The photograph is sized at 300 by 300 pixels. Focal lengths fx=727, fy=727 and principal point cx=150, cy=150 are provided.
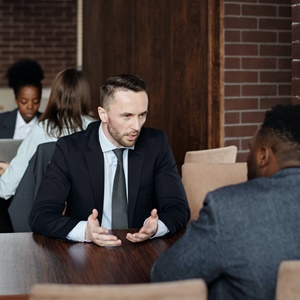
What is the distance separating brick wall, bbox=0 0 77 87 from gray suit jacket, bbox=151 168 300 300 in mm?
6929

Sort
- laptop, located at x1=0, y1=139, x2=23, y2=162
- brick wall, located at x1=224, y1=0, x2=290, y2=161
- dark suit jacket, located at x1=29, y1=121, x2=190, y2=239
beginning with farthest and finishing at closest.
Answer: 1. brick wall, located at x1=224, y1=0, x2=290, y2=161
2. laptop, located at x1=0, y1=139, x2=23, y2=162
3. dark suit jacket, located at x1=29, y1=121, x2=190, y2=239

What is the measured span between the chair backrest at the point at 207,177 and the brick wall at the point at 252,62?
52.1 inches

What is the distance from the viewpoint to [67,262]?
2.25 meters

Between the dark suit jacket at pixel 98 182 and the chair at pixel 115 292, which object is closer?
the chair at pixel 115 292

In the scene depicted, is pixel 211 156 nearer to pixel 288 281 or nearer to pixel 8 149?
pixel 8 149

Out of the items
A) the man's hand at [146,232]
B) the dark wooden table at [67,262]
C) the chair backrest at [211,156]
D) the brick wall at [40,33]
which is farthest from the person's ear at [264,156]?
the brick wall at [40,33]

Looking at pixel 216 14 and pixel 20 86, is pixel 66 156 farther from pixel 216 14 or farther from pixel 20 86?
pixel 20 86

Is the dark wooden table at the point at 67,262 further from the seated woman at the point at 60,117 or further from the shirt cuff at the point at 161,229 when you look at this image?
the seated woman at the point at 60,117

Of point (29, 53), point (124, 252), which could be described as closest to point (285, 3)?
point (124, 252)

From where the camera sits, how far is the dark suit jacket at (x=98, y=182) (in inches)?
108

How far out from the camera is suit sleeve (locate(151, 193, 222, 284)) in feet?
5.70

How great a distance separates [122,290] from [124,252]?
0.96m

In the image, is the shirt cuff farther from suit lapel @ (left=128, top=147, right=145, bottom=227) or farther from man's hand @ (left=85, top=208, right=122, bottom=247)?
suit lapel @ (left=128, top=147, right=145, bottom=227)

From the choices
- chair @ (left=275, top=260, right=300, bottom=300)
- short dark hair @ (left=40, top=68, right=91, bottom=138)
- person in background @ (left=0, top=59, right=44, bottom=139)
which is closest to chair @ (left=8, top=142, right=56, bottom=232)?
short dark hair @ (left=40, top=68, right=91, bottom=138)
